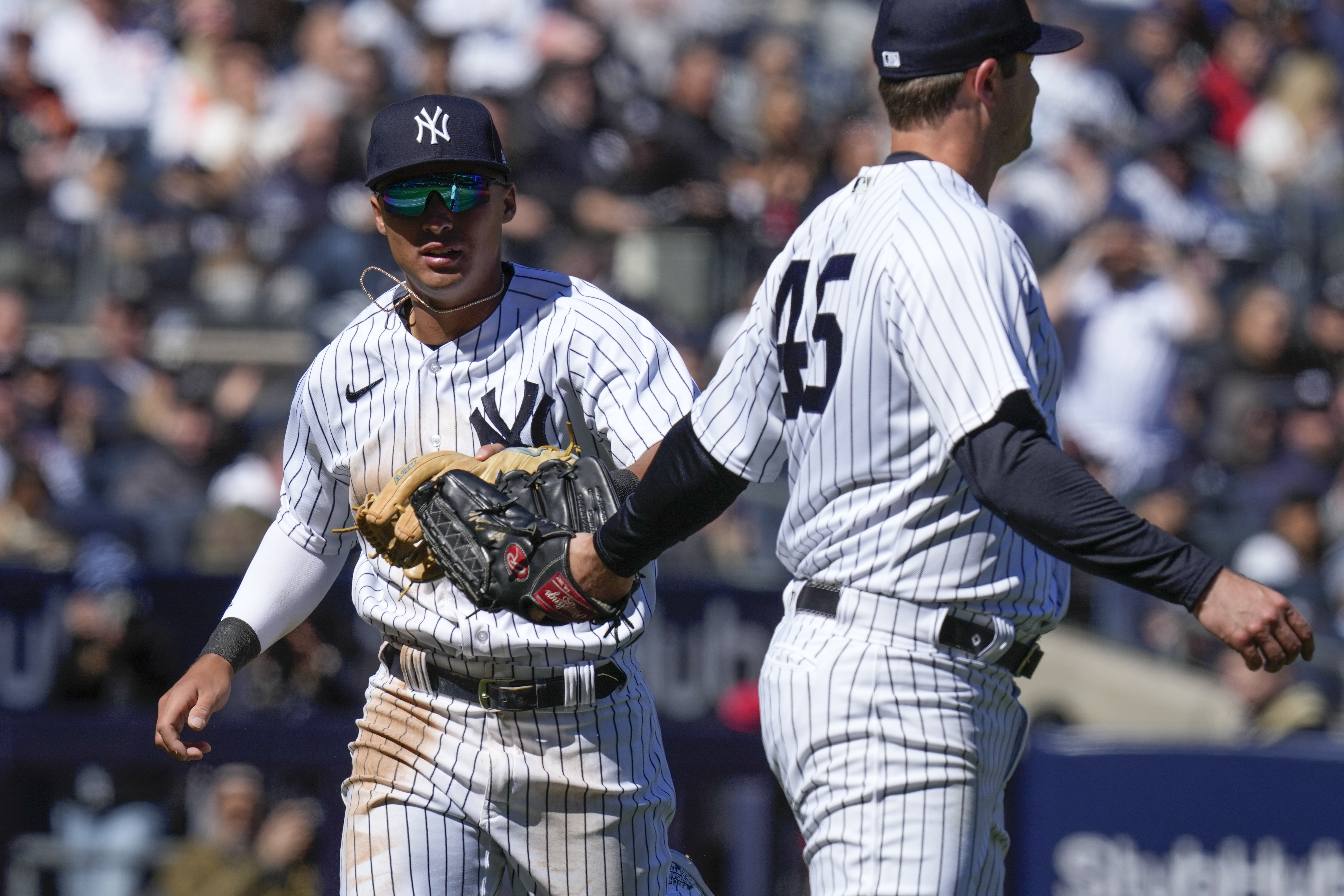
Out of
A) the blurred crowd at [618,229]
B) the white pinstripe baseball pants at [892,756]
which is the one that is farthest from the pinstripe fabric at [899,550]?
the blurred crowd at [618,229]

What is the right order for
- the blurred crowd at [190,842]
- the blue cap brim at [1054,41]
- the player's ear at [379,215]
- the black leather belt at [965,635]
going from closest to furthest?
1. the black leather belt at [965,635]
2. the blue cap brim at [1054,41]
3. the player's ear at [379,215]
4. the blurred crowd at [190,842]

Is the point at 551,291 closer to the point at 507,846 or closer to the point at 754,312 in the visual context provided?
the point at 754,312

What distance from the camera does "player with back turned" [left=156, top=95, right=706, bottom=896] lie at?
3.43 meters

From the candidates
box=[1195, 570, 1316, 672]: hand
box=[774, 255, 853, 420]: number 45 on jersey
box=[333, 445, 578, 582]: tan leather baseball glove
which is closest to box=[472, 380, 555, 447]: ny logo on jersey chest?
box=[333, 445, 578, 582]: tan leather baseball glove

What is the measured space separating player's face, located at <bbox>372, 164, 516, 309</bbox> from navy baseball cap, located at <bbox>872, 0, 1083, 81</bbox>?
99cm

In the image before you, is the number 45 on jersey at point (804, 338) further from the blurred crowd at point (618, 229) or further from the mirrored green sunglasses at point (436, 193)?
the blurred crowd at point (618, 229)

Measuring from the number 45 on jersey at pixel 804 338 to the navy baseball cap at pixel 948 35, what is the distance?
0.34 m

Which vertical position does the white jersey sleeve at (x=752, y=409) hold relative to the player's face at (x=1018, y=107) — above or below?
below

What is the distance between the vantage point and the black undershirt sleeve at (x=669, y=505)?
302 cm

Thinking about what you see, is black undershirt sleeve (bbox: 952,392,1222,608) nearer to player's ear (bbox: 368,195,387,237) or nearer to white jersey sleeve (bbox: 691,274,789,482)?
white jersey sleeve (bbox: 691,274,789,482)

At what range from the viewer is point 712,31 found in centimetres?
1275

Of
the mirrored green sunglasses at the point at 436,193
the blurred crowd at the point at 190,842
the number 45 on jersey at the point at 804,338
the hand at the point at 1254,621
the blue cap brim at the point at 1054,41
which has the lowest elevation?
the blurred crowd at the point at 190,842

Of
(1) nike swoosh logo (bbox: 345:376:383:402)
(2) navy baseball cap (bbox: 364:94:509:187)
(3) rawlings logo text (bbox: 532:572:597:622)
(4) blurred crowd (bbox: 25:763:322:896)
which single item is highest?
(2) navy baseball cap (bbox: 364:94:509:187)

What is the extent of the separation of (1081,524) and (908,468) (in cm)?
38
